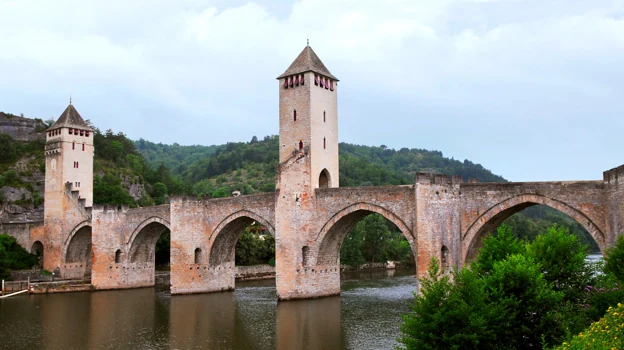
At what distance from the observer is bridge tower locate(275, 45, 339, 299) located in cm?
3117

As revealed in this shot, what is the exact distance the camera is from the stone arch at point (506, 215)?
24109 millimetres

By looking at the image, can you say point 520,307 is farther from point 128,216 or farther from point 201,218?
point 128,216

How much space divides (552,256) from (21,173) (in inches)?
2108

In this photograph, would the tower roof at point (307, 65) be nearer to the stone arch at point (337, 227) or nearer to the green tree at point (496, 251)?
the stone arch at point (337, 227)

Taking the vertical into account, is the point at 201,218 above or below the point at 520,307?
above

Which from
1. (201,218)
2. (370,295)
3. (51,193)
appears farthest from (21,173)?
(370,295)

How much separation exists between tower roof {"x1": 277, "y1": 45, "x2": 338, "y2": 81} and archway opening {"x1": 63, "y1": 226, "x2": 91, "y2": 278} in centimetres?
2294

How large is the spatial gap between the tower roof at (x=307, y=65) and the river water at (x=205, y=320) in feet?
38.4

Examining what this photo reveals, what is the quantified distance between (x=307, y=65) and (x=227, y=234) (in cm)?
1143

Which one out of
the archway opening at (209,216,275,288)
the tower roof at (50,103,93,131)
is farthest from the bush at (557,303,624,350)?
the tower roof at (50,103,93,131)

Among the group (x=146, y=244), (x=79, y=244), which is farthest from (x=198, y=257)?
(x=79, y=244)

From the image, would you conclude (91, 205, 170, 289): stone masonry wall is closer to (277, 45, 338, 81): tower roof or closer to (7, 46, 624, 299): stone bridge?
(7, 46, 624, 299): stone bridge

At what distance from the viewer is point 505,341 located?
49.3 ft

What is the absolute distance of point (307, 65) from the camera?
106ft
